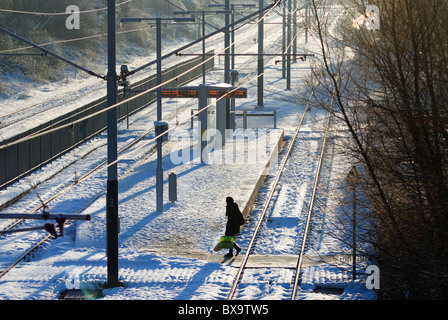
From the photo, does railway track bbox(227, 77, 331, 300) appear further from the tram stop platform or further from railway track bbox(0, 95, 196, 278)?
railway track bbox(0, 95, 196, 278)

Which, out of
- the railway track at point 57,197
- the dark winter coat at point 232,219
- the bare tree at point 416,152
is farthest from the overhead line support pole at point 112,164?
the bare tree at point 416,152

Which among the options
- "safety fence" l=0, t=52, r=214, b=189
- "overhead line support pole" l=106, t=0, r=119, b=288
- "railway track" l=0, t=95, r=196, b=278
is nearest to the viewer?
"overhead line support pole" l=106, t=0, r=119, b=288

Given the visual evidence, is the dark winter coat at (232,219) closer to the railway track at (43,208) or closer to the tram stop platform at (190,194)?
the tram stop platform at (190,194)

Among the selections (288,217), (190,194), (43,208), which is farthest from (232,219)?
(43,208)

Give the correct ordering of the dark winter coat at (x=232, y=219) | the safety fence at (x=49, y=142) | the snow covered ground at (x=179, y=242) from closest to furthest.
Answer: the snow covered ground at (x=179, y=242) < the dark winter coat at (x=232, y=219) < the safety fence at (x=49, y=142)

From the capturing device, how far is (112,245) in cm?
1573

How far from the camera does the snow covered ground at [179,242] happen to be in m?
15.0

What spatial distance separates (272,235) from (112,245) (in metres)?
5.29

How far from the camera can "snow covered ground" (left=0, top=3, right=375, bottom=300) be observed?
15.0 m

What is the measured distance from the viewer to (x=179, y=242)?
1892 centimetres

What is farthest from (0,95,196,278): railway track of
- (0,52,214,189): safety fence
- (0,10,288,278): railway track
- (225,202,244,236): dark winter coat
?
(225,202,244,236): dark winter coat

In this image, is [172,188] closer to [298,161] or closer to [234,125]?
[298,161]

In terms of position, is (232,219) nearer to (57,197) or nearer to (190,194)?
(190,194)
